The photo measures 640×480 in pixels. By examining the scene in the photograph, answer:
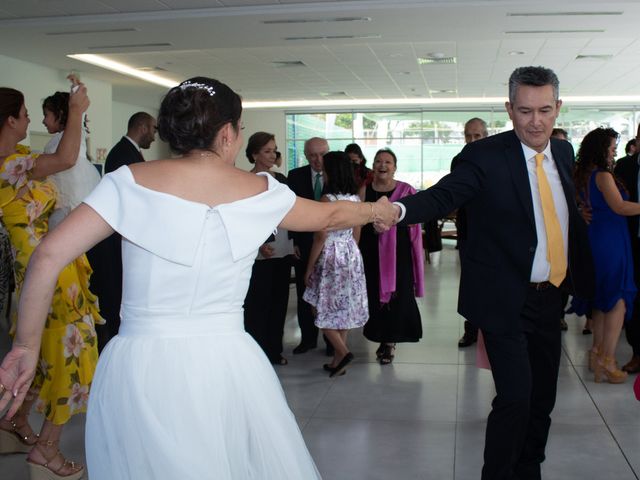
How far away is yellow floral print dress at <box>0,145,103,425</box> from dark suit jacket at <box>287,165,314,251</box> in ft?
8.07

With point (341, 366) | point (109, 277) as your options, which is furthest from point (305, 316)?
point (109, 277)

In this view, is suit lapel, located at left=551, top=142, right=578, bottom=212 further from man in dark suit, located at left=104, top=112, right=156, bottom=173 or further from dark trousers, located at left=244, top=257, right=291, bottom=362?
man in dark suit, located at left=104, top=112, right=156, bottom=173

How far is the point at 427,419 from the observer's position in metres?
4.29

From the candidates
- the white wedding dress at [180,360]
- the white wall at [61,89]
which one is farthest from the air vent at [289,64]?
the white wedding dress at [180,360]

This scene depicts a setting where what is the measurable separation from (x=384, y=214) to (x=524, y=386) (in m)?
0.81

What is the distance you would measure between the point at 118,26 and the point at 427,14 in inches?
159

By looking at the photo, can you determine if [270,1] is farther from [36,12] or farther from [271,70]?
[271,70]

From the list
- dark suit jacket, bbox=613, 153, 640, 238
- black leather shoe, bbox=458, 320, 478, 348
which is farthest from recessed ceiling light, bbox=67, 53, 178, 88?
dark suit jacket, bbox=613, 153, 640, 238

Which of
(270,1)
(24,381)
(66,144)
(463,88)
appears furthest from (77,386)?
(463,88)

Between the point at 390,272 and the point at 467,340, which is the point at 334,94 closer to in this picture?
the point at 467,340

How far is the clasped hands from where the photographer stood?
8.99 feet

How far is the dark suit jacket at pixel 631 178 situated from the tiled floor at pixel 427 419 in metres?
1.03

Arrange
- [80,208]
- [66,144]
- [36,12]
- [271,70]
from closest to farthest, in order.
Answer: [80,208] → [66,144] → [36,12] → [271,70]

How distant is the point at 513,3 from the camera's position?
29.8 feet
